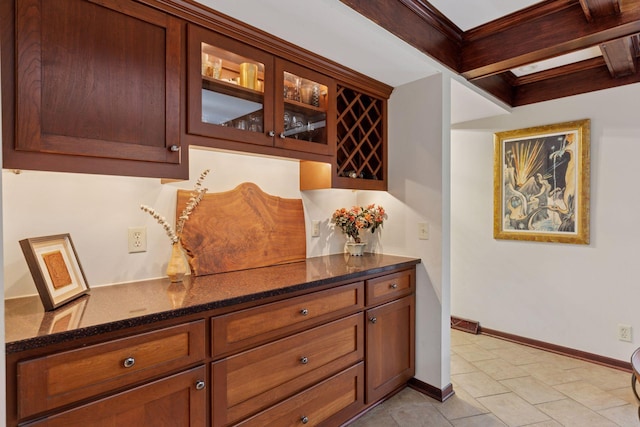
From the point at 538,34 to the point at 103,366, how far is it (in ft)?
9.07

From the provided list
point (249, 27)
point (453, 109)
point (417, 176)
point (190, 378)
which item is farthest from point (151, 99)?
point (453, 109)

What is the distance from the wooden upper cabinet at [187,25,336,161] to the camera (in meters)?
1.61

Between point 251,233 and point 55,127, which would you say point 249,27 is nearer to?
point 55,127

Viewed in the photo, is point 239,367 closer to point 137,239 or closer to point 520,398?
point 137,239

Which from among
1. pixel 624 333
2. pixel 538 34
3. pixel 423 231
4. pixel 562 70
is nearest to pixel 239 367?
pixel 423 231

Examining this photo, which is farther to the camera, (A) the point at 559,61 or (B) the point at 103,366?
(A) the point at 559,61

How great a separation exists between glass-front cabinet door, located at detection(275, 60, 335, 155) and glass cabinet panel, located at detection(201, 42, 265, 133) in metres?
0.13

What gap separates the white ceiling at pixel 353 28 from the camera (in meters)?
1.59

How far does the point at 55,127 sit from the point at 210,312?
0.90m

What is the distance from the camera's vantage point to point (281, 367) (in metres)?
1.63

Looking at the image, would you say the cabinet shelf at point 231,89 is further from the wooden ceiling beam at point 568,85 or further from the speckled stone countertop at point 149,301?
the wooden ceiling beam at point 568,85

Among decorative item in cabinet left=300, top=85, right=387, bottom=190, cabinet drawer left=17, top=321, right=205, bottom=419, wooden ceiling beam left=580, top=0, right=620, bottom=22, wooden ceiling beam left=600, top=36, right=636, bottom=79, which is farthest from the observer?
decorative item in cabinet left=300, top=85, right=387, bottom=190

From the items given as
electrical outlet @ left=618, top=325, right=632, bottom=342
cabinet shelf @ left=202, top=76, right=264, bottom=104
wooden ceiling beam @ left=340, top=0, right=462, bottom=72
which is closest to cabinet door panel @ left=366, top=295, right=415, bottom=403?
cabinet shelf @ left=202, top=76, right=264, bottom=104

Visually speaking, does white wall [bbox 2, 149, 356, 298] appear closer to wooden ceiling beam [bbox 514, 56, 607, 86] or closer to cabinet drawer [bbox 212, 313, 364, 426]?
cabinet drawer [bbox 212, 313, 364, 426]
